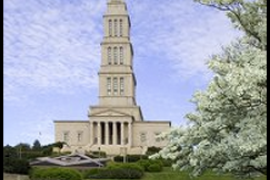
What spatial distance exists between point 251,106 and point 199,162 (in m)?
1.73

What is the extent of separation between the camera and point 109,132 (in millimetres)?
103312

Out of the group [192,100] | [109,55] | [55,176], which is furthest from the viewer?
[109,55]

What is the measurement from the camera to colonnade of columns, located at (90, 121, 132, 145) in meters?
102

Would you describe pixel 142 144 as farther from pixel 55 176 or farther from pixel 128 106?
pixel 55 176

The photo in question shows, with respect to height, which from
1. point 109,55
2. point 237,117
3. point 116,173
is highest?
point 109,55

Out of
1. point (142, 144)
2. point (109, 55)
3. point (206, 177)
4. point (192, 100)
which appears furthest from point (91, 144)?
point (192, 100)

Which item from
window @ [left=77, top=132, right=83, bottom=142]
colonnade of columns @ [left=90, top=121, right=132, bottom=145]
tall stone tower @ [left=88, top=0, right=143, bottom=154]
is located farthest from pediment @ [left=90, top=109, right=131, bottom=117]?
window @ [left=77, top=132, right=83, bottom=142]

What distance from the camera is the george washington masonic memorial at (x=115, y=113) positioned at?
102250 mm

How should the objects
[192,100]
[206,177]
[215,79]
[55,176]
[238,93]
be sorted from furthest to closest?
[55,176], [206,177], [192,100], [215,79], [238,93]

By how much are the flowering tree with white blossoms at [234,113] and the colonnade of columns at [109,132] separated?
88870mm

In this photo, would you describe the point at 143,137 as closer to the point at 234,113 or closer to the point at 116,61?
the point at 116,61

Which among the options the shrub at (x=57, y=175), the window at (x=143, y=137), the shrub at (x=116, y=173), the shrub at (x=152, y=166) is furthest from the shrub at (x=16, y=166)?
the window at (x=143, y=137)

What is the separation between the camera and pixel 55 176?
124 ft

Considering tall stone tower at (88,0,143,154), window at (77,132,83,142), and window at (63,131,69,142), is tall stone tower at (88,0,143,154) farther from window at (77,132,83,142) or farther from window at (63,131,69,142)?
window at (63,131,69,142)
